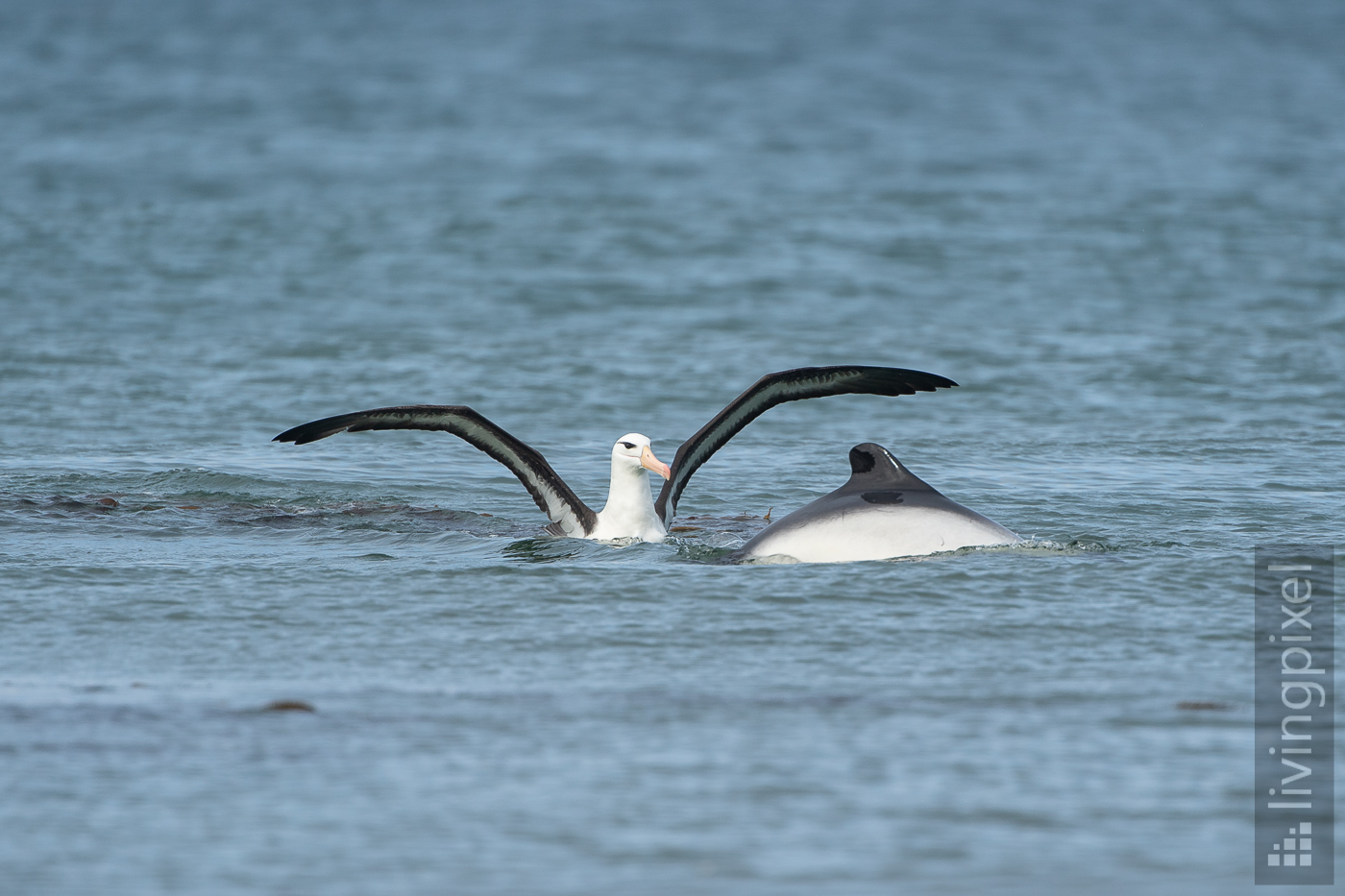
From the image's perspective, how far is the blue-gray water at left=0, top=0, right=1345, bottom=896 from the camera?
5598 millimetres

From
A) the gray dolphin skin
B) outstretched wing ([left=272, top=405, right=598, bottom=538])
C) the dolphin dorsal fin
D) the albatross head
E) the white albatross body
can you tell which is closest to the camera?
the gray dolphin skin

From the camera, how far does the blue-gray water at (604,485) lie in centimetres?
560

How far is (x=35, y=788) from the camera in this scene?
5840 mm

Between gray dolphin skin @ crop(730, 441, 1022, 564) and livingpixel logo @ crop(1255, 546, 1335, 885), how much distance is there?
161cm

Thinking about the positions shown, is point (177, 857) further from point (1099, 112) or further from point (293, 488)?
point (1099, 112)

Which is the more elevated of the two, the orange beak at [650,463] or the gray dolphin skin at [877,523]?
the orange beak at [650,463]

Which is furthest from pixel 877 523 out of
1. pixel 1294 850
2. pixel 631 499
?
pixel 1294 850

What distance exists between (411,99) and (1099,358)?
30498 millimetres

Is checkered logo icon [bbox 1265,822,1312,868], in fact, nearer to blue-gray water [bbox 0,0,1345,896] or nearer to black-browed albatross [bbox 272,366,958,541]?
blue-gray water [bbox 0,0,1345,896]

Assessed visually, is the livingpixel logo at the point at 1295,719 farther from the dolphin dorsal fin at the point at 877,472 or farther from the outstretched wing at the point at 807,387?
the outstretched wing at the point at 807,387

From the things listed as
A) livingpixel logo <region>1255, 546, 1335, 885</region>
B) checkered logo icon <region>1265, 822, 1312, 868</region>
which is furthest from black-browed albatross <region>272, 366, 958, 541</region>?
checkered logo icon <region>1265, 822, 1312, 868</region>

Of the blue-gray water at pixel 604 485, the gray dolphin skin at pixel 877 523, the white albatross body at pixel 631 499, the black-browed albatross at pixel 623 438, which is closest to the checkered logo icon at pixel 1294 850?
the blue-gray water at pixel 604 485

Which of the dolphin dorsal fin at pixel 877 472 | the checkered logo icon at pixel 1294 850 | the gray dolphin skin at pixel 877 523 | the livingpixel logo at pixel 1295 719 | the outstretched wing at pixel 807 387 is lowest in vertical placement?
the checkered logo icon at pixel 1294 850

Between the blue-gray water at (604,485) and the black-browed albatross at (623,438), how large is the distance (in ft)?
1.34
